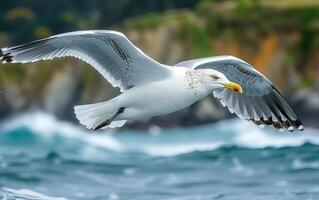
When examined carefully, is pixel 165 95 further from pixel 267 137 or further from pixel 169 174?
pixel 267 137

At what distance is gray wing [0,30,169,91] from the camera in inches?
217

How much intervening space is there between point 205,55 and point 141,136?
2086 mm

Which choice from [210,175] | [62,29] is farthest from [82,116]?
[62,29]

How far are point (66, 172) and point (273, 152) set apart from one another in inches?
101

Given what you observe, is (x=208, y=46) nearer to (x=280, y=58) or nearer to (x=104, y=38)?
(x=280, y=58)

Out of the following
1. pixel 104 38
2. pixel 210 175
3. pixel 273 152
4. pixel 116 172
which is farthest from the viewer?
pixel 273 152

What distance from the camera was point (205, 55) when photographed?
17.1m

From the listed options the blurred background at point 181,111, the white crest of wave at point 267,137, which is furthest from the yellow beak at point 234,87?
the white crest of wave at point 267,137

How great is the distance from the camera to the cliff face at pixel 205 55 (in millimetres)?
16531

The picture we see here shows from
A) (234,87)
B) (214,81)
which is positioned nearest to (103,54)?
(214,81)

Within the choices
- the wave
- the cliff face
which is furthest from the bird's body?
the cliff face

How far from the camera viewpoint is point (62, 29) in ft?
80.7

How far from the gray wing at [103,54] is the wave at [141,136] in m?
6.10

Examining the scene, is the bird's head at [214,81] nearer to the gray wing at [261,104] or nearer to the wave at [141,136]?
the gray wing at [261,104]
